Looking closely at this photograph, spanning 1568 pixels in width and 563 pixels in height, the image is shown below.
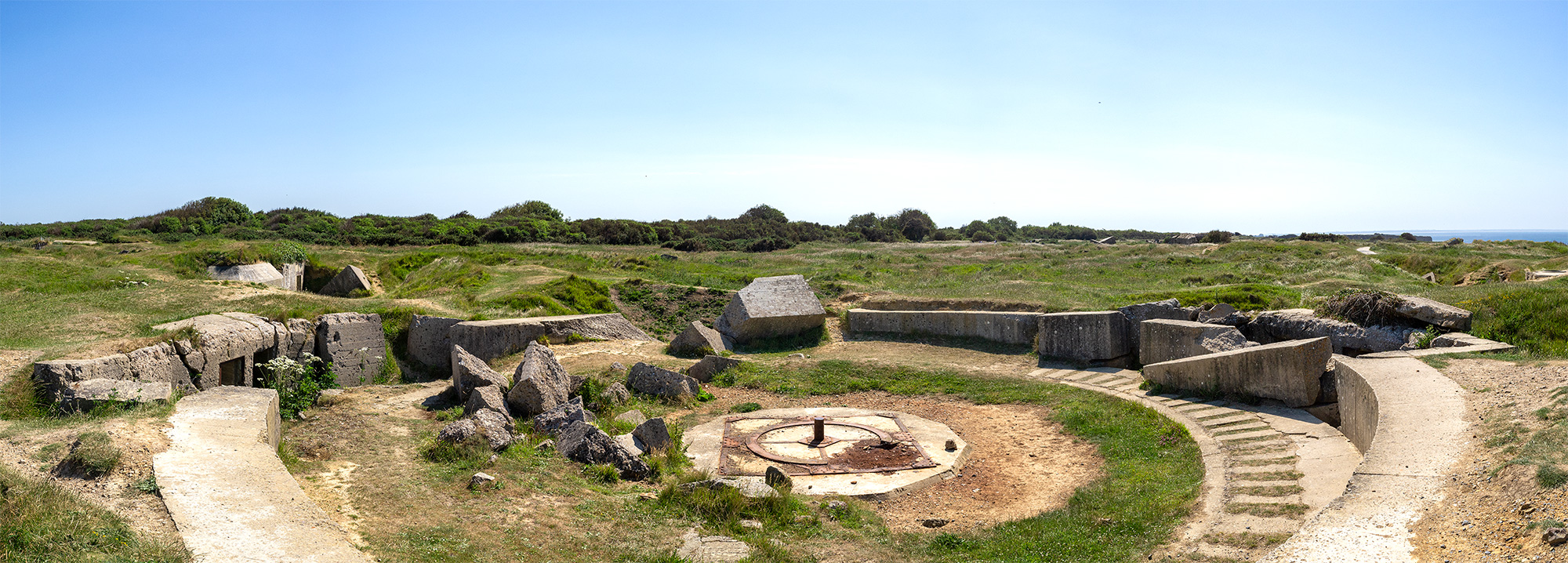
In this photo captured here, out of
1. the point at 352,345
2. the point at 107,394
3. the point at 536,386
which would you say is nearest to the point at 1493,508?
the point at 536,386

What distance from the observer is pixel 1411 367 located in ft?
29.3

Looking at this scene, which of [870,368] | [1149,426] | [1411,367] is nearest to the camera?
[1411,367]

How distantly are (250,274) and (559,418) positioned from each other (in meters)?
17.8

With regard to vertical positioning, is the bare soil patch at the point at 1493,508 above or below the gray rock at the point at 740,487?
above

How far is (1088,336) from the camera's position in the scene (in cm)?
1470

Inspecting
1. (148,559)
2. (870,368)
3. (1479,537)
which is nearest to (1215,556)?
(1479,537)

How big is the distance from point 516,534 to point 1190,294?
15.8 metres

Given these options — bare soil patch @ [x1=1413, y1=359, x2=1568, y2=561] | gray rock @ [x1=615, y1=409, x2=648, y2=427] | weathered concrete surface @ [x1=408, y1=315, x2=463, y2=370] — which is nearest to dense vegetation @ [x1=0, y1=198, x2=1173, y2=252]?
weathered concrete surface @ [x1=408, y1=315, x2=463, y2=370]

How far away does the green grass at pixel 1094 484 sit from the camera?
671 cm

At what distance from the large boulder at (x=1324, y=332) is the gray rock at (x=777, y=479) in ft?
24.7

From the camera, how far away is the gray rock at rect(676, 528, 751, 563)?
19.8 ft

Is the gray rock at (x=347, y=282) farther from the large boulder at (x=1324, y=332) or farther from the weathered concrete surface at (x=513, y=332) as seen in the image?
the large boulder at (x=1324, y=332)

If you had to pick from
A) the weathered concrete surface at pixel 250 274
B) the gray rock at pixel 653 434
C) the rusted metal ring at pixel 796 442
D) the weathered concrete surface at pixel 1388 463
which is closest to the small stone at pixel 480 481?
the gray rock at pixel 653 434

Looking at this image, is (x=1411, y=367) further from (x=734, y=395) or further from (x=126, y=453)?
(x=126, y=453)
